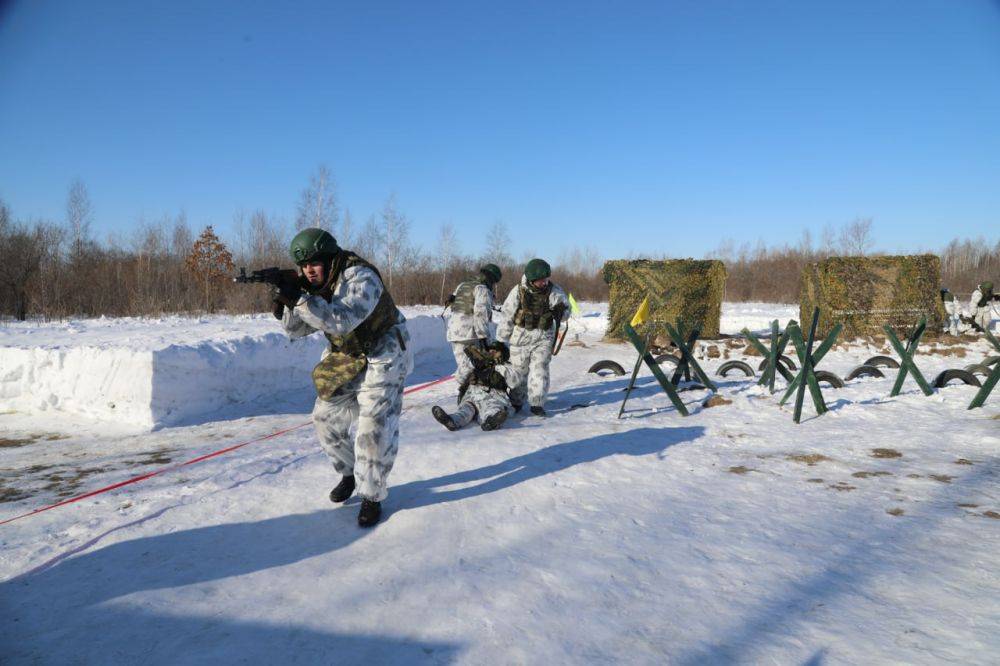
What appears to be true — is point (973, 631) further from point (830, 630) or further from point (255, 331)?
point (255, 331)

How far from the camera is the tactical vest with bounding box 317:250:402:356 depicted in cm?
378

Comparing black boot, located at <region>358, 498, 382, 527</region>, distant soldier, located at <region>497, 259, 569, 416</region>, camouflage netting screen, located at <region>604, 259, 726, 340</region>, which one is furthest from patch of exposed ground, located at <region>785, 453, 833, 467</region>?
camouflage netting screen, located at <region>604, 259, 726, 340</region>

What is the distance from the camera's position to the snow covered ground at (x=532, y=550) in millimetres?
2414

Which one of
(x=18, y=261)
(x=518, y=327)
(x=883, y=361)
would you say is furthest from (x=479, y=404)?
(x=18, y=261)

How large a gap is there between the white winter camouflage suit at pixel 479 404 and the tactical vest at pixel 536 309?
75cm

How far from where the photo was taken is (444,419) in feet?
19.4

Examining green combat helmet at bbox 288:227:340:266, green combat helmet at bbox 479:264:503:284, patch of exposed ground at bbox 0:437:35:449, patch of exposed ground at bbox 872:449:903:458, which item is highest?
→ green combat helmet at bbox 479:264:503:284

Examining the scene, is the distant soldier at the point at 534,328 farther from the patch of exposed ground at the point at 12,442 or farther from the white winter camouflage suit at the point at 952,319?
the white winter camouflage suit at the point at 952,319

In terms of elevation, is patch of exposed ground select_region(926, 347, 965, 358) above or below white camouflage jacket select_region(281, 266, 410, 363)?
below

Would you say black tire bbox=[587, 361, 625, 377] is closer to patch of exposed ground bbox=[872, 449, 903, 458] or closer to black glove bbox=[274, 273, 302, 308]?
patch of exposed ground bbox=[872, 449, 903, 458]

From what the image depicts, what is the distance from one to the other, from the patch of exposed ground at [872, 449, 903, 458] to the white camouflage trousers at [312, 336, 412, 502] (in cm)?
420

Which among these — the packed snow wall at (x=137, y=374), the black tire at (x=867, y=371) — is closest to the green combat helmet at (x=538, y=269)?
the packed snow wall at (x=137, y=374)

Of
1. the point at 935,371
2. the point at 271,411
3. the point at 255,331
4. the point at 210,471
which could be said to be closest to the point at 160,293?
the point at 255,331

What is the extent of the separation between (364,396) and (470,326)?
3.88 meters
